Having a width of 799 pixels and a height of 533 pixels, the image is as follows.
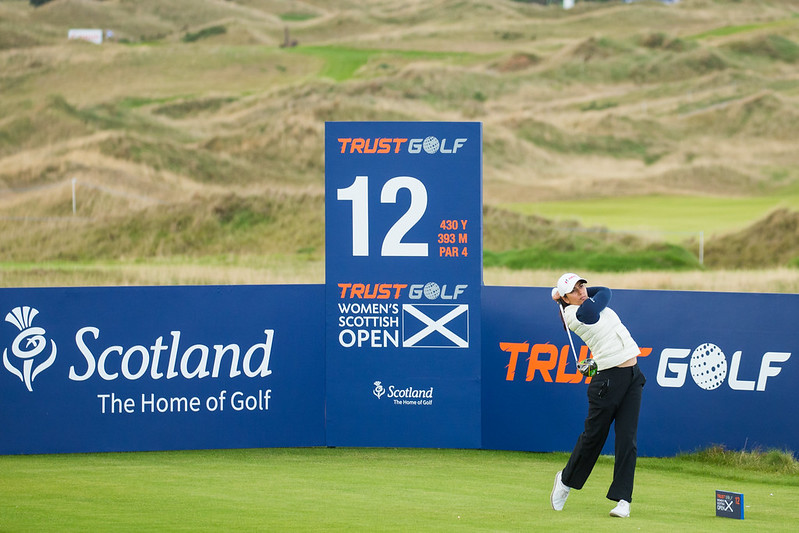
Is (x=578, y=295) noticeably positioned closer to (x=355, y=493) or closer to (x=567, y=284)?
(x=567, y=284)

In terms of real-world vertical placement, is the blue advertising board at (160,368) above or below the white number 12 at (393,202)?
below

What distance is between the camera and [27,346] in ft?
33.2

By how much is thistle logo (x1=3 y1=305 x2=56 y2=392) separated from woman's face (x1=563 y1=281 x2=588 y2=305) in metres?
4.92

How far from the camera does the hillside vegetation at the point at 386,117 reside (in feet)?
132

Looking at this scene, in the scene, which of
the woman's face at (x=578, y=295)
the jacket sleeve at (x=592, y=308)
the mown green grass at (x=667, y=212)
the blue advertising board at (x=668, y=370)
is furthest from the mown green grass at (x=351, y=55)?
the jacket sleeve at (x=592, y=308)

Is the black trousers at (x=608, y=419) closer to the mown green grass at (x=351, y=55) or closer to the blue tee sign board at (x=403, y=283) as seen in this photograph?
the blue tee sign board at (x=403, y=283)

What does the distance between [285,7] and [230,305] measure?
80413 millimetres

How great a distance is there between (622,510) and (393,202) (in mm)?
4061

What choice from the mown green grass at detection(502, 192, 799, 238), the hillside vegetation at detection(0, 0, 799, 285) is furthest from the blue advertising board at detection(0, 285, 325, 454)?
the mown green grass at detection(502, 192, 799, 238)

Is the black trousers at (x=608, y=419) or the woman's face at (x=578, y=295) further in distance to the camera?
the woman's face at (x=578, y=295)

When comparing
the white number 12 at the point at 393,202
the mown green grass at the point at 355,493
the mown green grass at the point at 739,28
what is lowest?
the mown green grass at the point at 355,493

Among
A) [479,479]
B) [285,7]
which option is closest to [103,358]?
[479,479]

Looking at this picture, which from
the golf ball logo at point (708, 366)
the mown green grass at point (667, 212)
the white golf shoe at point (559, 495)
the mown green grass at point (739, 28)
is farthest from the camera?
the mown green grass at point (739, 28)

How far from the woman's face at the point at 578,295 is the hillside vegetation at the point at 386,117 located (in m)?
25.7
